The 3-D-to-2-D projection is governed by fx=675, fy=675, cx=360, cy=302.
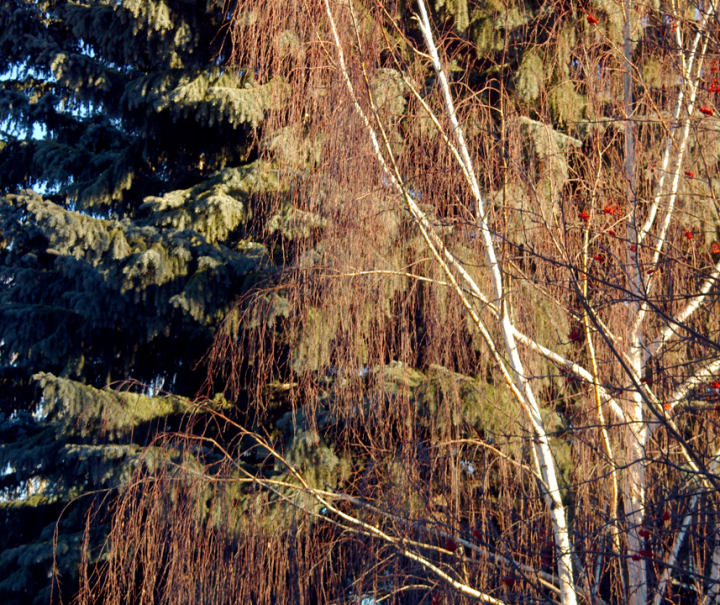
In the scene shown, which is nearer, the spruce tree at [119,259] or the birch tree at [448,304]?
the birch tree at [448,304]

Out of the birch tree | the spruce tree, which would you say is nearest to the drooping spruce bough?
the birch tree

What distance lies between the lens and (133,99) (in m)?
5.39

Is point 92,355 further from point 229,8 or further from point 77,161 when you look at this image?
point 229,8

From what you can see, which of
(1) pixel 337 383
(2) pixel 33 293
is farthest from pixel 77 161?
(1) pixel 337 383

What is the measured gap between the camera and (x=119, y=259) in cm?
462

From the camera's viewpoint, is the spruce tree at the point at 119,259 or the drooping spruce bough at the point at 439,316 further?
the spruce tree at the point at 119,259

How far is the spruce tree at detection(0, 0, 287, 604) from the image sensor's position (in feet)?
15.4

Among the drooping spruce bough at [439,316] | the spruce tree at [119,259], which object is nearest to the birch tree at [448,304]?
the drooping spruce bough at [439,316]

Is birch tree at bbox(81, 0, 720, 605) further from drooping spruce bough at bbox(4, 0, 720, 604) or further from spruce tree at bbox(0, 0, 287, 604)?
spruce tree at bbox(0, 0, 287, 604)

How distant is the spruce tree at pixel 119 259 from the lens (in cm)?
469

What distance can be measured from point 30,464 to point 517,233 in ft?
15.0

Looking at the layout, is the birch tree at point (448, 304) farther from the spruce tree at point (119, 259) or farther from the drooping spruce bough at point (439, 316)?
the spruce tree at point (119, 259)

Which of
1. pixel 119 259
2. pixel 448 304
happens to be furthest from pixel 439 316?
pixel 119 259

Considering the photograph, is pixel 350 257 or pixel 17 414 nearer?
pixel 350 257
